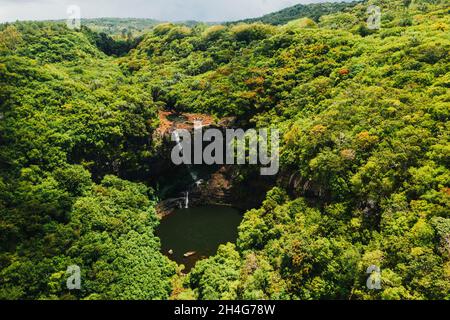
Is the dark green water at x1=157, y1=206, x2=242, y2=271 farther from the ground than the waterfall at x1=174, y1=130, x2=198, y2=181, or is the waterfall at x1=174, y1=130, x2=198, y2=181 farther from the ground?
the waterfall at x1=174, y1=130, x2=198, y2=181

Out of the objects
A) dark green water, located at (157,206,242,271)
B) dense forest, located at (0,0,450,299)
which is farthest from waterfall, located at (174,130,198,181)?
dark green water, located at (157,206,242,271)

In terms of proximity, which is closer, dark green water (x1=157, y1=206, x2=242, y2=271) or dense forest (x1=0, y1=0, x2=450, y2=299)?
dense forest (x1=0, y1=0, x2=450, y2=299)

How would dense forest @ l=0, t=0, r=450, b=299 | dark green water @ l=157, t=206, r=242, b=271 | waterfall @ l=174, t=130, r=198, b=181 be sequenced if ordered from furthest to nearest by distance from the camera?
1. waterfall @ l=174, t=130, r=198, b=181
2. dark green water @ l=157, t=206, r=242, b=271
3. dense forest @ l=0, t=0, r=450, b=299

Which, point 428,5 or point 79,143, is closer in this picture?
point 79,143

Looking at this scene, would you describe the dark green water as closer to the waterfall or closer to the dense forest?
the dense forest

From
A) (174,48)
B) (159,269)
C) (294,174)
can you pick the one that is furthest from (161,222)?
(174,48)

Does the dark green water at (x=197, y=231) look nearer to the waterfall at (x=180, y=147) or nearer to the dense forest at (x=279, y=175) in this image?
the dense forest at (x=279, y=175)
